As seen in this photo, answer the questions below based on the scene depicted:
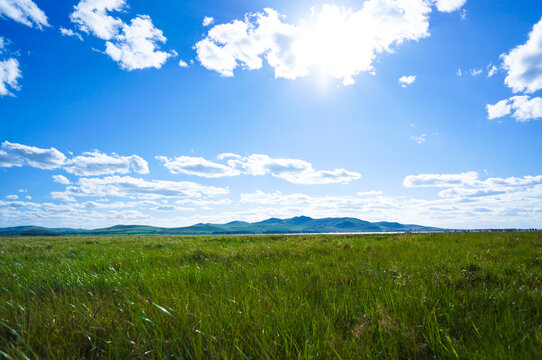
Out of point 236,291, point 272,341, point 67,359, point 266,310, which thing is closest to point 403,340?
point 272,341

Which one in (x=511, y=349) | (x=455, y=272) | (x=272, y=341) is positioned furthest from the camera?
(x=455, y=272)

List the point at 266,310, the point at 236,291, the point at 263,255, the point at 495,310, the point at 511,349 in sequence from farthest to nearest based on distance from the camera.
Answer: the point at 263,255
the point at 236,291
the point at 495,310
the point at 266,310
the point at 511,349

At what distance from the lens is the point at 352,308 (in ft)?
9.01

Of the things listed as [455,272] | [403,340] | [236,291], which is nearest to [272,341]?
[403,340]

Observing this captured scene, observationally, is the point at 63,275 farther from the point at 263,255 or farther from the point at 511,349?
the point at 511,349

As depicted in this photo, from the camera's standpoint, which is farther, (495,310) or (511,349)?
(495,310)

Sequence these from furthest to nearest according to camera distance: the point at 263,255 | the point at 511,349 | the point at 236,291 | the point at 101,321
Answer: the point at 263,255 → the point at 236,291 → the point at 101,321 → the point at 511,349

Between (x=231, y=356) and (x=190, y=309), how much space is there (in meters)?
1.11

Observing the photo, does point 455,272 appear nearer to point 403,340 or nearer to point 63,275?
point 403,340

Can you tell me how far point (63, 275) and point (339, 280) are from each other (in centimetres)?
517

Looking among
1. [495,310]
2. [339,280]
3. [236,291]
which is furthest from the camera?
[339,280]

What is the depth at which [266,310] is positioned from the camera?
8.49 feet

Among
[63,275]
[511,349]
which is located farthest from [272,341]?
[63,275]

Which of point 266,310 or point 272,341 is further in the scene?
point 266,310
